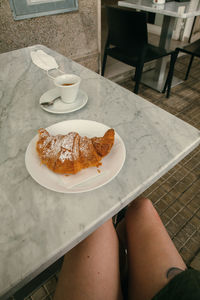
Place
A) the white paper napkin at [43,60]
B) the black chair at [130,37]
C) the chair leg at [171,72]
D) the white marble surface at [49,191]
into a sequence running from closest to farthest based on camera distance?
the white marble surface at [49,191]
the white paper napkin at [43,60]
the black chair at [130,37]
the chair leg at [171,72]

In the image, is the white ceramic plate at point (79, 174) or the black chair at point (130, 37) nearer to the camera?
the white ceramic plate at point (79, 174)

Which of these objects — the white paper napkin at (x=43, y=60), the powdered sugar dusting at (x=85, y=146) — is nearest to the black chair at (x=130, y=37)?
the white paper napkin at (x=43, y=60)

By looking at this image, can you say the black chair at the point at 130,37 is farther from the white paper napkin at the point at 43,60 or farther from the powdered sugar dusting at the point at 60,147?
the powdered sugar dusting at the point at 60,147

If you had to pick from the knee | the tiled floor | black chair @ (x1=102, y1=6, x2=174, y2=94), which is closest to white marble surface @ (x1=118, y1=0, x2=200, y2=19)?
black chair @ (x1=102, y1=6, x2=174, y2=94)

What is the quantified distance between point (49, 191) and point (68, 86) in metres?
0.42

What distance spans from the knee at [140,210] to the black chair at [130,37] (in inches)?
61.8

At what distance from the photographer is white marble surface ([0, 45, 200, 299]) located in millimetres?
414

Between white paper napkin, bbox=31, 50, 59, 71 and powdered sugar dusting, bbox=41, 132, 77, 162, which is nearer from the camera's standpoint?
powdered sugar dusting, bbox=41, 132, 77, 162

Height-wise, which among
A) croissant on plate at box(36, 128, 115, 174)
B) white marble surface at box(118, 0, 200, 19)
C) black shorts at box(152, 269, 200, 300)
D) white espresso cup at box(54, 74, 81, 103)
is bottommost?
black shorts at box(152, 269, 200, 300)

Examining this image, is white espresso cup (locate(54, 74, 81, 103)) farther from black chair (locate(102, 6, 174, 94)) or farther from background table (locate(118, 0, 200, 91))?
background table (locate(118, 0, 200, 91))

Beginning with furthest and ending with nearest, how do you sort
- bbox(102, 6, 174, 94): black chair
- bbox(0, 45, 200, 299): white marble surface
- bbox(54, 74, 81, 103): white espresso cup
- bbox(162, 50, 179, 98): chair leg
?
bbox(162, 50, 179, 98): chair leg
bbox(102, 6, 174, 94): black chair
bbox(54, 74, 81, 103): white espresso cup
bbox(0, 45, 200, 299): white marble surface

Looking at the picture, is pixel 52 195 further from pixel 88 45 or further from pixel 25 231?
pixel 88 45

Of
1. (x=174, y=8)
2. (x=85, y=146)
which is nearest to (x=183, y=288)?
Answer: (x=85, y=146)

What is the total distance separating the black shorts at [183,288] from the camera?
A: 0.45 metres
